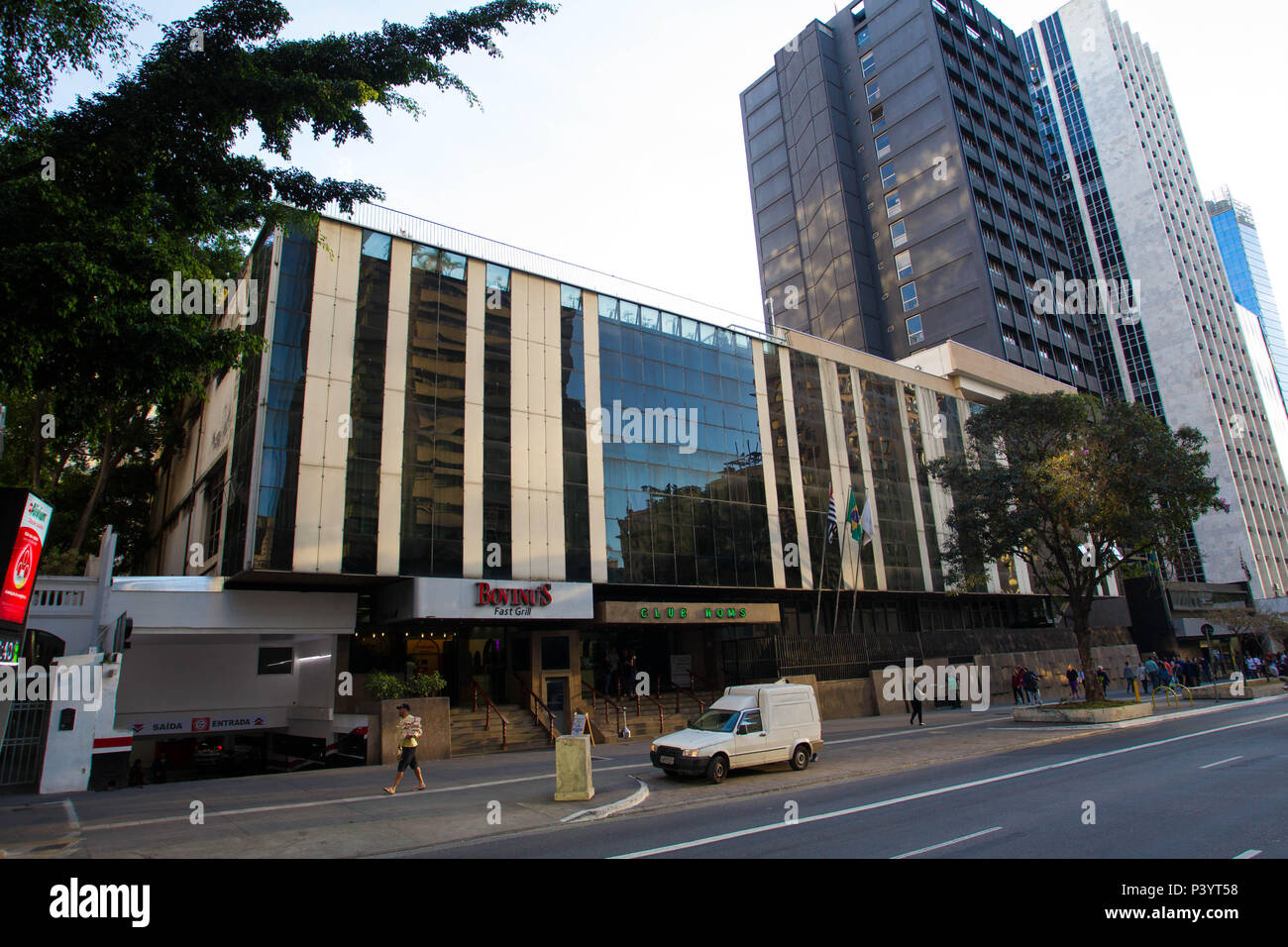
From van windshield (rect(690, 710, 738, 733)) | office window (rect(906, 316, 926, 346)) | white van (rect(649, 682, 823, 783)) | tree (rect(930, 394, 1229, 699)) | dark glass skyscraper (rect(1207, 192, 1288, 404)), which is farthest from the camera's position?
dark glass skyscraper (rect(1207, 192, 1288, 404))

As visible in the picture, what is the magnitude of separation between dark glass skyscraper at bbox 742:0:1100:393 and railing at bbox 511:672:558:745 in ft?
167

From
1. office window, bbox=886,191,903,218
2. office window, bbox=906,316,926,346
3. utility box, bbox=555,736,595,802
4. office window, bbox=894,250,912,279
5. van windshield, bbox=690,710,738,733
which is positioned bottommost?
utility box, bbox=555,736,595,802

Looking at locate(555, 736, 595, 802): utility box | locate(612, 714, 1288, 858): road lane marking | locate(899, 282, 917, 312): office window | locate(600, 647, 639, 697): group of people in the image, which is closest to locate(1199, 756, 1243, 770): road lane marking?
locate(612, 714, 1288, 858): road lane marking

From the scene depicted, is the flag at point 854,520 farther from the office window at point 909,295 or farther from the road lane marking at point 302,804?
the office window at point 909,295

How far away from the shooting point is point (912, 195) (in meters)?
69.2

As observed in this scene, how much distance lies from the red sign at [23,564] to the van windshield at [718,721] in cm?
1372

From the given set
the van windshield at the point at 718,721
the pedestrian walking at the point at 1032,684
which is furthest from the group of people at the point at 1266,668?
the van windshield at the point at 718,721

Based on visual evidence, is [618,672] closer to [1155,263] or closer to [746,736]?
[746,736]

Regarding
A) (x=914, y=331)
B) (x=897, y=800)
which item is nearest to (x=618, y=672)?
(x=897, y=800)

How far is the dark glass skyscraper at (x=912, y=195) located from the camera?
6544cm

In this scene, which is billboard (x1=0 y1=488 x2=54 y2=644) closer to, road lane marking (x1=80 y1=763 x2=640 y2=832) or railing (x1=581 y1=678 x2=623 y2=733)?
road lane marking (x1=80 y1=763 x2=640 y2=832)

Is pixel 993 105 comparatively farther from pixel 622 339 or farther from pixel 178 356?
pixel 178 356

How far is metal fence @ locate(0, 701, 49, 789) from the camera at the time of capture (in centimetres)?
1631
